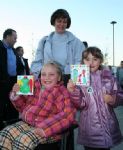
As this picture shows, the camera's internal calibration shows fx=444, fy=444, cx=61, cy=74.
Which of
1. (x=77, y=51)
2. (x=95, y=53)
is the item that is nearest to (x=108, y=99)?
(x=95, y=53)

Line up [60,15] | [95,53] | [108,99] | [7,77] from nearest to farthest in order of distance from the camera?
[108,99] → [95,53] → [60,15] → [7,77]

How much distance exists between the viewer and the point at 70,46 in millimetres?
5090

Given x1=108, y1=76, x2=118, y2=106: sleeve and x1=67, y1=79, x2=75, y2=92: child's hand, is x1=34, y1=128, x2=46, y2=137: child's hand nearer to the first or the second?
x1=67, y1=79, x2=75, y2=92: child's hand

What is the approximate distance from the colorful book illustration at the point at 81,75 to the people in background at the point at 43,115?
18cm

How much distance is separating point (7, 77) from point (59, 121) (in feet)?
7.97

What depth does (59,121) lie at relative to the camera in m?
4.00

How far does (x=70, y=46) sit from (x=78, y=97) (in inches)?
39.7

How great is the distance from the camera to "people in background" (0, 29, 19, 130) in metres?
6.10

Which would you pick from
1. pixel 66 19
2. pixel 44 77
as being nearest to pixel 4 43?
pixel 66 19

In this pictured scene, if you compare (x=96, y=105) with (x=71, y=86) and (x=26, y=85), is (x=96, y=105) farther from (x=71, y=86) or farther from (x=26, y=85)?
Result: (x=26, y=85)

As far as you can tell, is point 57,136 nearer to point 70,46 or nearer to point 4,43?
point 70,46

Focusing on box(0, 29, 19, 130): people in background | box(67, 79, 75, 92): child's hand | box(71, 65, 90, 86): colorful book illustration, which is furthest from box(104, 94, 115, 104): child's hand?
box(0, 29, 19, 130): people in background

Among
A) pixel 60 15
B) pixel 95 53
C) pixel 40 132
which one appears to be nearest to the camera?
pixel 40 132

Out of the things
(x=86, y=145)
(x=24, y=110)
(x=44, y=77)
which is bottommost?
(x=86, y=145)
